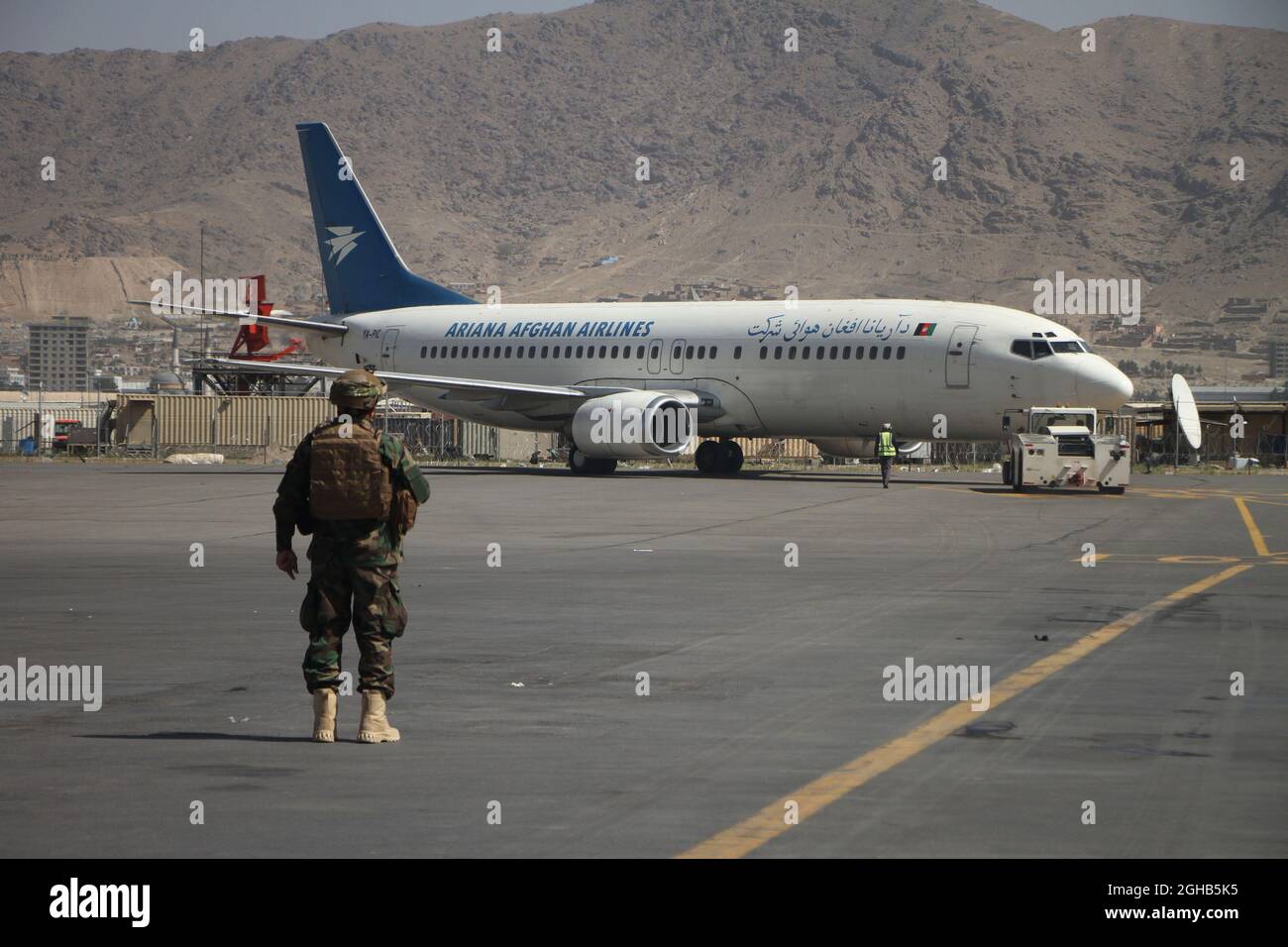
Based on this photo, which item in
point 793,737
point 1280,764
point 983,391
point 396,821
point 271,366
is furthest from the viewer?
point 271,366

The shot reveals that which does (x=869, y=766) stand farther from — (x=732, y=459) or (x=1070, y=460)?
(x=732, y=459)

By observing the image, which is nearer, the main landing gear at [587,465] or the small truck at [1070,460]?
the small truck at [1070,460]

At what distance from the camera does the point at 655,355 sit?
1818 inches

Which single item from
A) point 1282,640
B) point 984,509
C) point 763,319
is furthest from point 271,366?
point 1282,640

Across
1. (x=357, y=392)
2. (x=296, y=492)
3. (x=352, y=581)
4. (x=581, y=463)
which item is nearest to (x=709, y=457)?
(x=581, y=463)

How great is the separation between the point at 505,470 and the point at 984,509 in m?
21.0

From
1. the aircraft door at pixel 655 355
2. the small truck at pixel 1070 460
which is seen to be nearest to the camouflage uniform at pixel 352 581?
the small truck at pixel 1070 460

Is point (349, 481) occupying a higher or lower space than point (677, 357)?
lower

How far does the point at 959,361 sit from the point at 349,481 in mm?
31539

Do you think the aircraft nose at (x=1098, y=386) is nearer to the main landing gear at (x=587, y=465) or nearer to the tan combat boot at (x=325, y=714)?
the main landing gear at (x=587, y=465)

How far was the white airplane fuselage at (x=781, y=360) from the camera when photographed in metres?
40.0

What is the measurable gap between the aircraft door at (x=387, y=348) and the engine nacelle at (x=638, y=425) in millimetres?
9585
